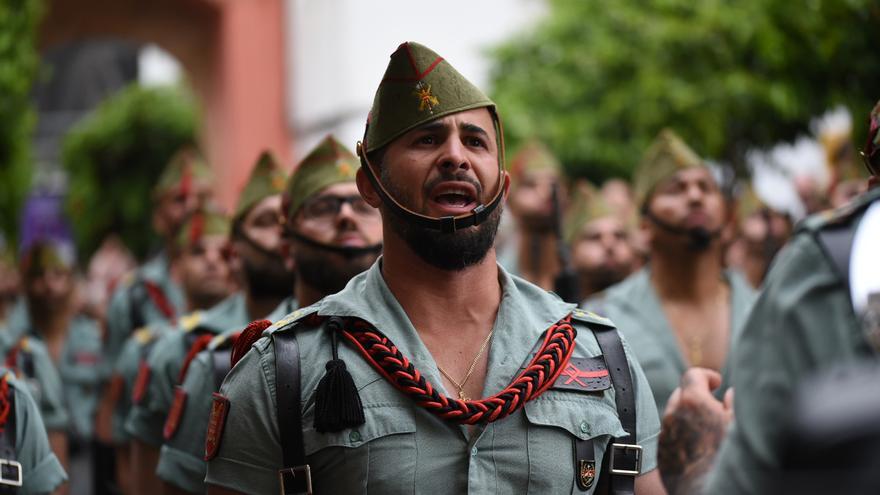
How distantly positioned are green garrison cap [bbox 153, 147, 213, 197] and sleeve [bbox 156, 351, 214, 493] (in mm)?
6077

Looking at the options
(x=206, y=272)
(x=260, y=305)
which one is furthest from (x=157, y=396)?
(x=206, y=272)

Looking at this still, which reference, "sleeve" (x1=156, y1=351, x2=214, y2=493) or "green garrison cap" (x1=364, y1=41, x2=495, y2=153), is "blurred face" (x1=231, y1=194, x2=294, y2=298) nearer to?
"sleeve" (x1=156, y1=351, x2=214, y2=493)

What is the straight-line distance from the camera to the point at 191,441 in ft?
18.4

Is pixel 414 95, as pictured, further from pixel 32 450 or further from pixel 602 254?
pixel 602 254

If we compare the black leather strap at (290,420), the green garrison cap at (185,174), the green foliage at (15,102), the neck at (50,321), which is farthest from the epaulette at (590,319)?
the green foliage at (15,102)

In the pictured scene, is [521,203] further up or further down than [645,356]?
further up

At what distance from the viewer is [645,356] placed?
22.4ft

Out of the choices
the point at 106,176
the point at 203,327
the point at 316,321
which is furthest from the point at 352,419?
the point at 106,176

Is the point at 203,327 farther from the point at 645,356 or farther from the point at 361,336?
the point at 361,336

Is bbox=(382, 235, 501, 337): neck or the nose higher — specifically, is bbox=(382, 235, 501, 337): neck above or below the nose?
below

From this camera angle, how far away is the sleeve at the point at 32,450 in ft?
15.8

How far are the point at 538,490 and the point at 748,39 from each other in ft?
40.8

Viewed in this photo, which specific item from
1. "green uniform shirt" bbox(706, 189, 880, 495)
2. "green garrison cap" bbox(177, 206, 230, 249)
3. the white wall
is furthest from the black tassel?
the white wall

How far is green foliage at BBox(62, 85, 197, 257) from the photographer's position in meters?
34.0
